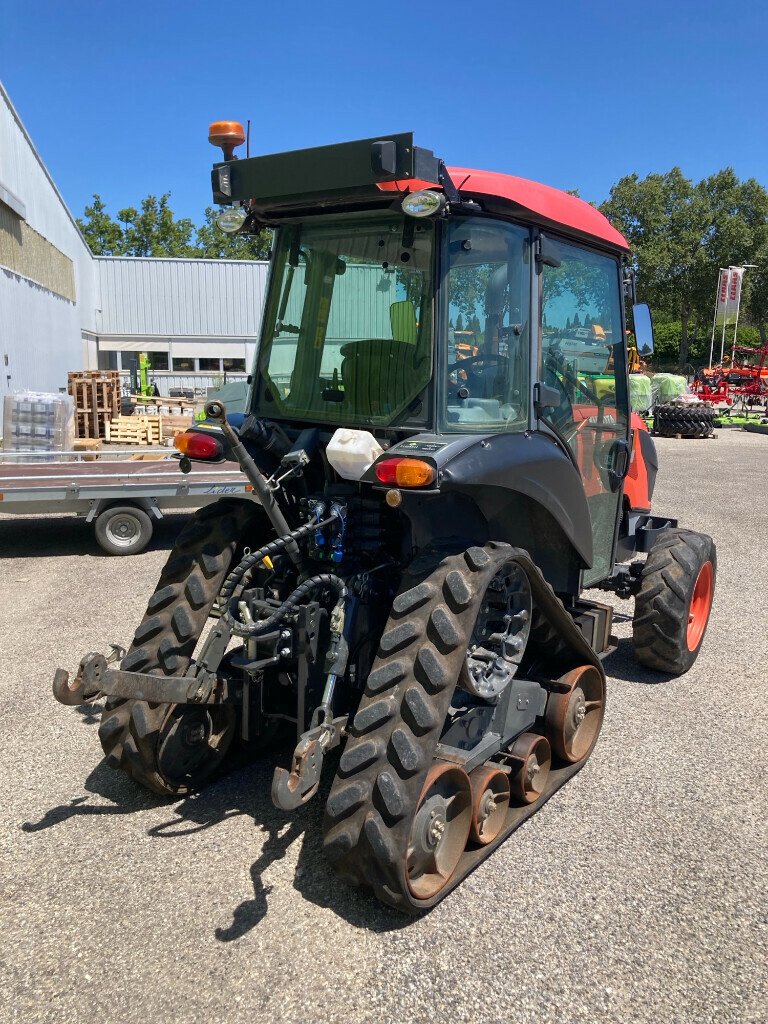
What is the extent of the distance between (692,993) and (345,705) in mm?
1524

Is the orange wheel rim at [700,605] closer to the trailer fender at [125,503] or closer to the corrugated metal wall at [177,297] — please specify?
the trailer fender at [125,503]

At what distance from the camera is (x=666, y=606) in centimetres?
480

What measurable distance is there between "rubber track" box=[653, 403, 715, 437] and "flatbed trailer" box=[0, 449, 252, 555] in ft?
47.4

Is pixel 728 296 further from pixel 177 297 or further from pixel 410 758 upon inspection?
pixel 410 758

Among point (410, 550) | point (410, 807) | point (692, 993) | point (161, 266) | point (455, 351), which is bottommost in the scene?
point (692, 993)


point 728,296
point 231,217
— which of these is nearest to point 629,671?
point 231,217

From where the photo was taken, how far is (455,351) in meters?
3.18

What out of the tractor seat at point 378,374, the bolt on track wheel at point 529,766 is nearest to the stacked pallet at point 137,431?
the tractor seat at point 378,374

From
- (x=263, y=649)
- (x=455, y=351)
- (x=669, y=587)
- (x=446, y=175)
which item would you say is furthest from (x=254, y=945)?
(x=669, y=587)

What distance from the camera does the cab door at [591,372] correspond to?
3662 mm

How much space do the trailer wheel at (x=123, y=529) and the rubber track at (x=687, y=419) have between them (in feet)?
50.5

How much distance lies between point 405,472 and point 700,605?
11.5 feet

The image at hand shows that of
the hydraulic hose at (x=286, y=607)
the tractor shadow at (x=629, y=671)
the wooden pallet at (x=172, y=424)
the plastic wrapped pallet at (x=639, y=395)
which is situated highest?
the plastic wrapped pallet at (x=639, y=395)

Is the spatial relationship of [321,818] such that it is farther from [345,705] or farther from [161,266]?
[161,266]
